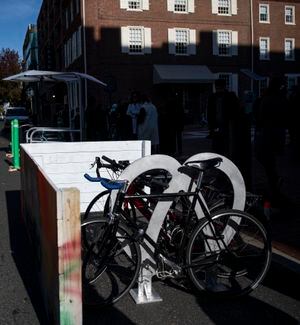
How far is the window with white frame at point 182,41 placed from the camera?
3378 centimetres

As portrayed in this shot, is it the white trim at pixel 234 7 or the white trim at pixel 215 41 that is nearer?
the white trim at pixel 215 41

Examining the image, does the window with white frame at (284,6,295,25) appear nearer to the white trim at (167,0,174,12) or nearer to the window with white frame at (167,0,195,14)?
the window with white frame at (167,0,195,14)

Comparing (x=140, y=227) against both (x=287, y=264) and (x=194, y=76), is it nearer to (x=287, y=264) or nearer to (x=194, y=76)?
(x=287, y=264)

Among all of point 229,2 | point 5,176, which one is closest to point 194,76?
point 229,2

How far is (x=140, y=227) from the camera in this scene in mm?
4348

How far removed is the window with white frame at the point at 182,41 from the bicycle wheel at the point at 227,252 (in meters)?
30.1

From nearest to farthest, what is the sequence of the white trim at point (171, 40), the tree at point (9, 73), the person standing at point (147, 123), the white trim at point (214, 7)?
the person standing at point (147, 123)
the white trim at point (171, 40)
the white trim at point (214, 7)
the tree at point (9, 73)

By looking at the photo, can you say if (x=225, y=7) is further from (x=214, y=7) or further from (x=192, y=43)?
(x=192, y=43)

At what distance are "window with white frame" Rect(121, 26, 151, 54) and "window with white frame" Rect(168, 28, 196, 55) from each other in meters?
1.74

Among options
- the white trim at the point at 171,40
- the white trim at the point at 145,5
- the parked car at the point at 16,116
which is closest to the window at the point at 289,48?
the white trim at the point at 171,40

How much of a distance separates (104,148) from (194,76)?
1029 inches

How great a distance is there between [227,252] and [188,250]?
445mm

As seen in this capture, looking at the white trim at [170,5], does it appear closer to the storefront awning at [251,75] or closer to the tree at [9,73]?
the storefront awning at [251,75]

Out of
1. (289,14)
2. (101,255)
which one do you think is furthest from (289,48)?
(101,255)
